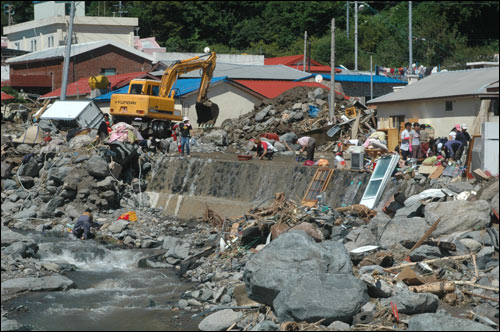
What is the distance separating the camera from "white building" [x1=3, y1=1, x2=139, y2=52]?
2163 inches

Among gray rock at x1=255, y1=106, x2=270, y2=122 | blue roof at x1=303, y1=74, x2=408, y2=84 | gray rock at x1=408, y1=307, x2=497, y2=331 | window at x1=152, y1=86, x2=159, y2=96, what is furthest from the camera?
blue roof at x1=303, y1=74, x2=408, y2=84

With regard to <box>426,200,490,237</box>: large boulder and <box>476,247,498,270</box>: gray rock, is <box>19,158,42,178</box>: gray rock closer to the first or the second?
<box>426,200,490,237</box>: large boulder

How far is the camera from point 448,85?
25891mm

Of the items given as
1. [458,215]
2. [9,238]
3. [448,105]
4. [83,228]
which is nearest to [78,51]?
[83,228]

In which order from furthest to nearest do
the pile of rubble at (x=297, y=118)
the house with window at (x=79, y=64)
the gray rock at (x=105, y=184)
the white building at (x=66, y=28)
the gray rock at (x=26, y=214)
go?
the white building at (x=66, y=28)
the house with window at (x=79, y=64)
the pile of rubble at (x=297, y=118)
the gray rock at (x=105, y=184)
the gray rock at (x=26, y=214)

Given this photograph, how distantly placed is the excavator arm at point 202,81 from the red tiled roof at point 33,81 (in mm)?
17777

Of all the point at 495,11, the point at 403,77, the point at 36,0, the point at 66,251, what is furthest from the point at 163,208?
the point at 36,0

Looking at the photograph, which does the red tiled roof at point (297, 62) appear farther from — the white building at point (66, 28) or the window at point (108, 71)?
the window at point (108, 71)

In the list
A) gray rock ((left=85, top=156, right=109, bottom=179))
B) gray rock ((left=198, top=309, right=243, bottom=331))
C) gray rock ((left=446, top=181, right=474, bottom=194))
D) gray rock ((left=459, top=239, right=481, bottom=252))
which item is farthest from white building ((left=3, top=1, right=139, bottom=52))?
gray rock ((left=459, top=239, right=481, bottom=252))

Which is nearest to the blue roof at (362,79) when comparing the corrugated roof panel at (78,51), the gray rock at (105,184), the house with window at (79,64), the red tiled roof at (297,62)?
the red tiled roof at (297,62)

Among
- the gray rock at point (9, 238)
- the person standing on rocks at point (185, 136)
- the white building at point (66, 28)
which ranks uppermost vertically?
the white building at point (66, 28)

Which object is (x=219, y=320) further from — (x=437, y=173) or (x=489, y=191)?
(x=437, y=173)

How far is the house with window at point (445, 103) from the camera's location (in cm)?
2296

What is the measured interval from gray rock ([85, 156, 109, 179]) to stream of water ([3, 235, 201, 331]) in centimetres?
530
